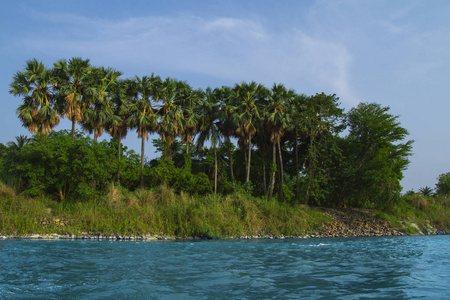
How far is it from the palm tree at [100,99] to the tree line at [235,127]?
0.33 feet

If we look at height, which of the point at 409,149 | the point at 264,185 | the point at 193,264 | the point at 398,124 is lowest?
the point at 193,264

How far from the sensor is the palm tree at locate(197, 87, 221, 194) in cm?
4112

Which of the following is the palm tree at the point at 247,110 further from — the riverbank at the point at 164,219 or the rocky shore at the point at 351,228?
the rocky shore at the point at 351,228

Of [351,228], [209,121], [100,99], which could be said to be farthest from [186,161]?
[351,228]

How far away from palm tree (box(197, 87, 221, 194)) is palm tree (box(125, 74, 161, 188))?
17.9 ft

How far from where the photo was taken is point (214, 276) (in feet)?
34.1

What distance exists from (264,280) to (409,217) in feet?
120

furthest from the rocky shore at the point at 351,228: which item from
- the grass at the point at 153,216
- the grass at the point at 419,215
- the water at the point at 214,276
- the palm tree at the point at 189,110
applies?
the palm tree at the point at 189,110

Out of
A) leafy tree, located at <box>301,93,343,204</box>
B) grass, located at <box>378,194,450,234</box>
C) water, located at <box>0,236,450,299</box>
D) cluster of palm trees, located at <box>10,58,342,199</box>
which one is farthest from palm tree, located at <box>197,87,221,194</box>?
water, located at <box>0,236,450,299</box>

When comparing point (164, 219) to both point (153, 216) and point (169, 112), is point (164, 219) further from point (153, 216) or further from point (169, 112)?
point (169, 112)

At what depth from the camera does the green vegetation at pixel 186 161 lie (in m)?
26.9

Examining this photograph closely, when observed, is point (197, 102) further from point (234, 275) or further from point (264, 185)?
point (234, 275)

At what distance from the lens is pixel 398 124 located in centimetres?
4184

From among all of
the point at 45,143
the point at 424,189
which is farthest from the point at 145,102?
the point at 424,189
